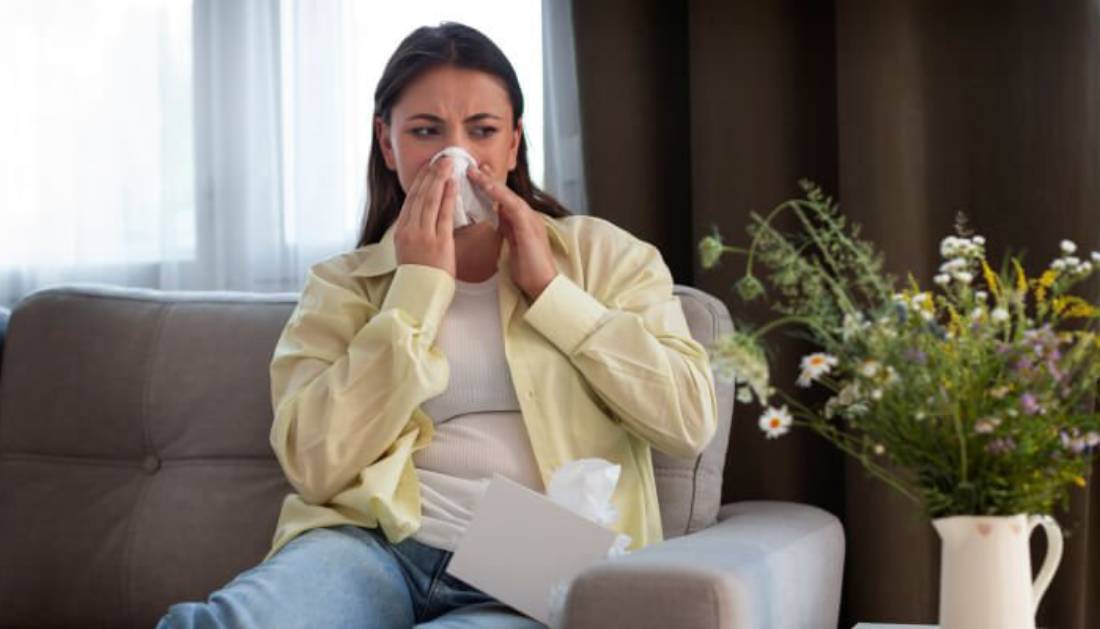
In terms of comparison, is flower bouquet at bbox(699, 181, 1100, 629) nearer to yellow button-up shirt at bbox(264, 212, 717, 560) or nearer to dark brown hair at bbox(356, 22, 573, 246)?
yellow button-up shirt at bbox(264, 212, 717, 560)

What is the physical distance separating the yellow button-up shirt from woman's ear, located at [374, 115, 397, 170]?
25cm

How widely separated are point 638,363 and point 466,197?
1.16 feet

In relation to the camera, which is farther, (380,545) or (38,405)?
(38,405)

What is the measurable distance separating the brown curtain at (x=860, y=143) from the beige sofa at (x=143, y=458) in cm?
21

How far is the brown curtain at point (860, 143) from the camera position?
225 cm

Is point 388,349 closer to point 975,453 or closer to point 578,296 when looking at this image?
point 578,296

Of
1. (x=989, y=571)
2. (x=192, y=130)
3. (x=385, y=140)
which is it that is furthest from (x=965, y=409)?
(x=192, y=130)

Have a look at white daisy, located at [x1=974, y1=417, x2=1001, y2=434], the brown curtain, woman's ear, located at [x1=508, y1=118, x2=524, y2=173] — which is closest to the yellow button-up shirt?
woman's ear, located at [x1=508, y1=118, x2=524, y2=173]

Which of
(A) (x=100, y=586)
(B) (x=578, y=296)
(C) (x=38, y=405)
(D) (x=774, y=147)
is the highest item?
(D) (x=774, y=147)

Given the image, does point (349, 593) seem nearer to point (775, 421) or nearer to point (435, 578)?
point (435, 578)

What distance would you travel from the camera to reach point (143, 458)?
7.55 ft

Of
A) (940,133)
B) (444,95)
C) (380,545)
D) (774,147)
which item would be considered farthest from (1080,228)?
(380,545)

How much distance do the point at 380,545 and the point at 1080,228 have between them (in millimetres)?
1096

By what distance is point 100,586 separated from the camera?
2.22m
